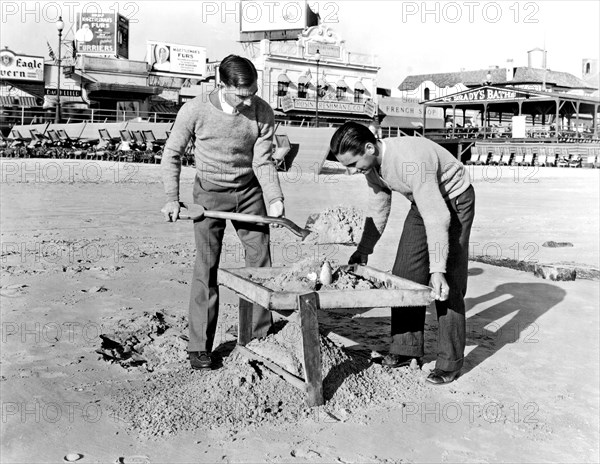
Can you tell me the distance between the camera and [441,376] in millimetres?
4227

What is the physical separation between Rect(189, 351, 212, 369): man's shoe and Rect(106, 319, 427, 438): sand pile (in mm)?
49

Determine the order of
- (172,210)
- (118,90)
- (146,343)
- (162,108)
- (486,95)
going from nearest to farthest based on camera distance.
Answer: (172,210) < (146,343) < (486,95) < (118,90) < (162,108)

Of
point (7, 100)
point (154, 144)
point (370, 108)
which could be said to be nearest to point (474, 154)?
point (154, 144)

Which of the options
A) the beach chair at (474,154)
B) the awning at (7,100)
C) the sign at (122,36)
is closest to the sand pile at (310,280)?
the beach chair at (474,154)

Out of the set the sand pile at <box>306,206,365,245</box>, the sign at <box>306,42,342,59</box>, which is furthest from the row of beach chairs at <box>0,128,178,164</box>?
the sign at <box>306,42,342,59</box>

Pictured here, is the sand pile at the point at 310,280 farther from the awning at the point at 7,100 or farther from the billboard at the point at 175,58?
the billboard at the point at 175,58

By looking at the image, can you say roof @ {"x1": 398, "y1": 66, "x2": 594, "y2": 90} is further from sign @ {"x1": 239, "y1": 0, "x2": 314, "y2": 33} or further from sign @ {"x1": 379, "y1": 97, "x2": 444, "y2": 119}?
sign @ {"x1": 239, "y1": 0, "x2": 314, "y2": 33}

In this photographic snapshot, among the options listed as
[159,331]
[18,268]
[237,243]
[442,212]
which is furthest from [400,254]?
[237,243]

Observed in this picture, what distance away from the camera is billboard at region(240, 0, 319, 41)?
62188 mm

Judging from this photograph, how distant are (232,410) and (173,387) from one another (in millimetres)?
507

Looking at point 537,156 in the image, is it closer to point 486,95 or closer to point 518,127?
point 518,127

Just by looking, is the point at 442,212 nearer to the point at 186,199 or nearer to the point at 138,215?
the point at 138,215

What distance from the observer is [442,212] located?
3.74 m

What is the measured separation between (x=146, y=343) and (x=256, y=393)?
134 cm
